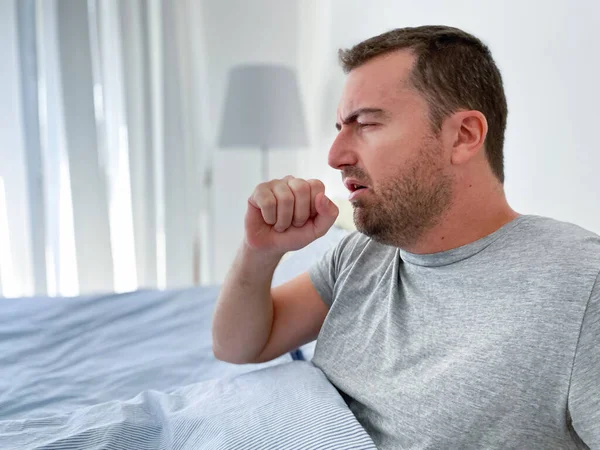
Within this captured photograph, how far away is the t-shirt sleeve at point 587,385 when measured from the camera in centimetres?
52

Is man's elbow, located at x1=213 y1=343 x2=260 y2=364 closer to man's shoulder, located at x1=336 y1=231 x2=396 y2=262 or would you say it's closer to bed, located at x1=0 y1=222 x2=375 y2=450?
bed, located at x1=0 y1=222 x2=375 y2=450

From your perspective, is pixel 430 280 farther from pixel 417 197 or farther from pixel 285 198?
pixel 285 198

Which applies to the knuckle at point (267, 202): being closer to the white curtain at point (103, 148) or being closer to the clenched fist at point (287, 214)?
the clenched fist at point (287, 214)

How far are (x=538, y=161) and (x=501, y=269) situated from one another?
44cm

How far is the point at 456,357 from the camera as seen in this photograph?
64 cm

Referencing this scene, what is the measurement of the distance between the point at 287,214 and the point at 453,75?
13.7 inches

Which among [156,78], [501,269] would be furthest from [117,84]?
[501,269]

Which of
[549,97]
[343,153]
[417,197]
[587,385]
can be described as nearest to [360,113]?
[343,153]

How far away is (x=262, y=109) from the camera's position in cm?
215

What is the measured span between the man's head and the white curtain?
177cm

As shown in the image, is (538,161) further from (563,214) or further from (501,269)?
(501,269)

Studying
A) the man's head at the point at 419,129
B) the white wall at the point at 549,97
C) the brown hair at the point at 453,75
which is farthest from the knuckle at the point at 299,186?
the white wall at the point at 549,97

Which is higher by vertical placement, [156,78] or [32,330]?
[156,78]

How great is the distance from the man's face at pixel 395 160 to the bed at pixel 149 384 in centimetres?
27
